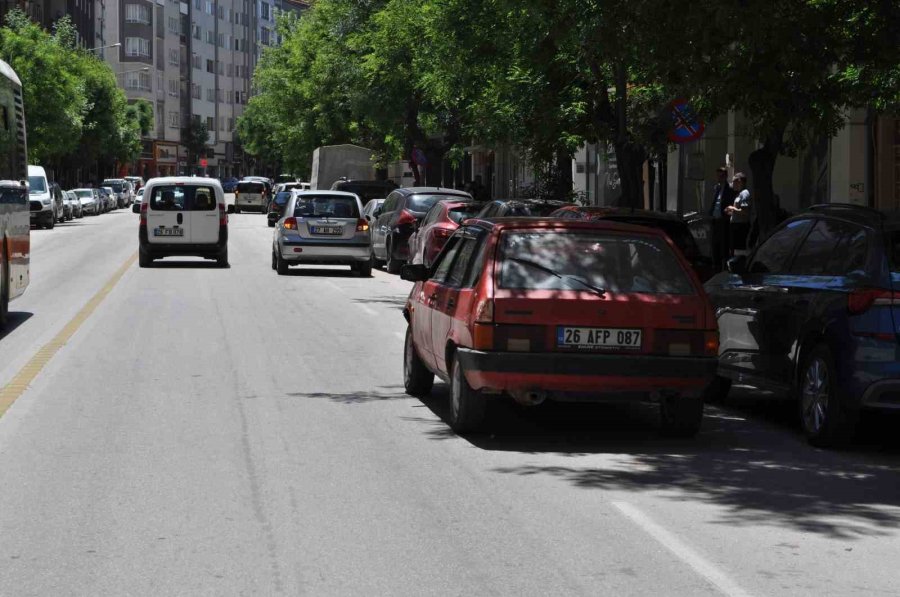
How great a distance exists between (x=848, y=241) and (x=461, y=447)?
2840 mm

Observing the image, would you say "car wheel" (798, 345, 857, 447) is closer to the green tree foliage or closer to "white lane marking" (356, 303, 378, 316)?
"white lane marking" (356, 303, 378, 316)

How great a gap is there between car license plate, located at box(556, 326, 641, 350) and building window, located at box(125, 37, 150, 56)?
404 feet

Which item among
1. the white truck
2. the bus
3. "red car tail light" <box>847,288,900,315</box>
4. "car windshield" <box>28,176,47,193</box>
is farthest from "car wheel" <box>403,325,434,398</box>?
the white truck

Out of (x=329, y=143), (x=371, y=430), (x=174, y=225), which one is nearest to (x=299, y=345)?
(x=371, y=430)

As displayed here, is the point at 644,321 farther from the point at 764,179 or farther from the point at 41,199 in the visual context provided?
the point at 41,199

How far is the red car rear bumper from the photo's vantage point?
32.4ft

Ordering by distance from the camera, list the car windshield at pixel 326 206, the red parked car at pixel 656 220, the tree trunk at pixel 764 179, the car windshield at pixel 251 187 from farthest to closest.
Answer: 1. the car windshield at pixel 251 187
2. the car windshield at pixel 326 206
3. the tree trunk at pixel 764 179
4. the red parked car at pixel 656 220

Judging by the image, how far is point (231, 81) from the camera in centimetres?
15838

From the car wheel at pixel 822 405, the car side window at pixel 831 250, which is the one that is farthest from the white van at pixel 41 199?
the car wheel at pixel 822 405

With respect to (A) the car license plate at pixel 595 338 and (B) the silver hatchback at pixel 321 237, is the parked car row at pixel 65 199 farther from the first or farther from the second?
(A) the car license plate at pixel 595 338

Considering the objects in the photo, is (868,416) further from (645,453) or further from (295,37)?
(295,37)

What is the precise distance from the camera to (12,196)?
60.4ft

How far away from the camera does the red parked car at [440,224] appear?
26016 millimetres

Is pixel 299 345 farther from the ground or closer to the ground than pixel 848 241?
closer to the ground
